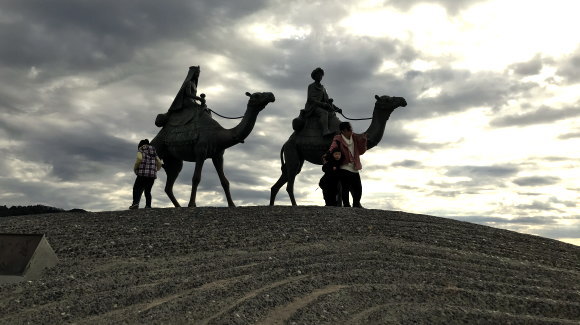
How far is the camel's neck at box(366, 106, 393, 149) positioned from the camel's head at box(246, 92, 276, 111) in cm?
262

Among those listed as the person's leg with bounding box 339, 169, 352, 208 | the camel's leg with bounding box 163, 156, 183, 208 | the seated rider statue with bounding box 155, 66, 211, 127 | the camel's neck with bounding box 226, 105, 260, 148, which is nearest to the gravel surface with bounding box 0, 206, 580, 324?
the person's leg with bounding box 339, 169, 352, 208

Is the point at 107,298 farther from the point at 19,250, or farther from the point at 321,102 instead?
the point at 321,102

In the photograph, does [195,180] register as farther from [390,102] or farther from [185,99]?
[390,102]

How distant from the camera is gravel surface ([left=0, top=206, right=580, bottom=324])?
582 centimetres

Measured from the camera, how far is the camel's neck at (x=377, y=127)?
1390 centimetres

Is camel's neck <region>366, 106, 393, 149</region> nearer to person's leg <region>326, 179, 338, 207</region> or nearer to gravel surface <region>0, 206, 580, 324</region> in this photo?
person's leg <region>326, 179, 338, 207</region>

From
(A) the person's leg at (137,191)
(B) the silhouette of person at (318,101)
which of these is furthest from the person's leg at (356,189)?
(A) the person's leg at (137,191)

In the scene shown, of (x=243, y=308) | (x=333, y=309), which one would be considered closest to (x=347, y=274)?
(x=333, y=309)

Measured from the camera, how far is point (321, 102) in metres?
14.3

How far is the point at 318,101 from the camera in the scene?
565 inches

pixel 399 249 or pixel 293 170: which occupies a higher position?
pixel 293 170

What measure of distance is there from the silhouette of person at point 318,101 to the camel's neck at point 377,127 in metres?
1.13

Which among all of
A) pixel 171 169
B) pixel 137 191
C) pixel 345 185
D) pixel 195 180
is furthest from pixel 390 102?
pixel 137 191

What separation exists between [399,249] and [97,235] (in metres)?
5.08
